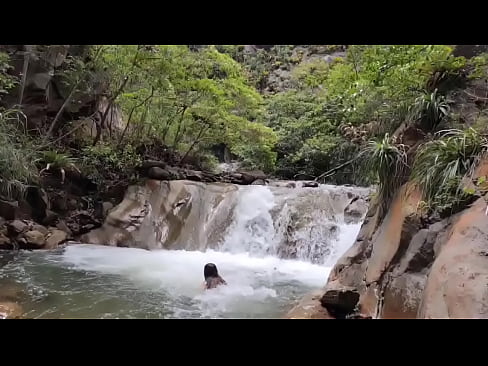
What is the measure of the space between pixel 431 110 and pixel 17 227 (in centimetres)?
852

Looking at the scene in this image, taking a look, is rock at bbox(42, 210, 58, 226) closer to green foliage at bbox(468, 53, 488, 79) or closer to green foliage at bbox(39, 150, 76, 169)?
green foliage at bbox(39, 150, 76, 169)

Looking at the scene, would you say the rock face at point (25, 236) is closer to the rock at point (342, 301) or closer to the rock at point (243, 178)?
the rock at point (243, 178)

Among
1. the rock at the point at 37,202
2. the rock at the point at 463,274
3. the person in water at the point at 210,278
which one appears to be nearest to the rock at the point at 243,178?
the rock at the point at 37,202

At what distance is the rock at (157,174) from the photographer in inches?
452

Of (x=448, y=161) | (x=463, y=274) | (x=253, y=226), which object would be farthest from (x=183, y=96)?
(x=463, y=274)

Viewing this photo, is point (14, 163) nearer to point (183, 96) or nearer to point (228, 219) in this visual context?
point (228, 219)

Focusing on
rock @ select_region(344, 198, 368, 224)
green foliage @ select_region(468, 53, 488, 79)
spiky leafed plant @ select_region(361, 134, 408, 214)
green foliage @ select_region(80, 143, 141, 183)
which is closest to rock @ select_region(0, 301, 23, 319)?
spiky leafed plant @ select_region(361, 134, 408, 214)

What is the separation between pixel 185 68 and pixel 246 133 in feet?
12.0

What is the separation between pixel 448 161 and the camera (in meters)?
4.32

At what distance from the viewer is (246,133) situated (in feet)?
45.5

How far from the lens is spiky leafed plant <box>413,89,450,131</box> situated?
5262 millimetres

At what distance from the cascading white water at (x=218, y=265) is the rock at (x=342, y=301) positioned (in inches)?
39.3

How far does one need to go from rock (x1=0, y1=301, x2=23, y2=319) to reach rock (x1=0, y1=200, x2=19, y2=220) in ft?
12.7
